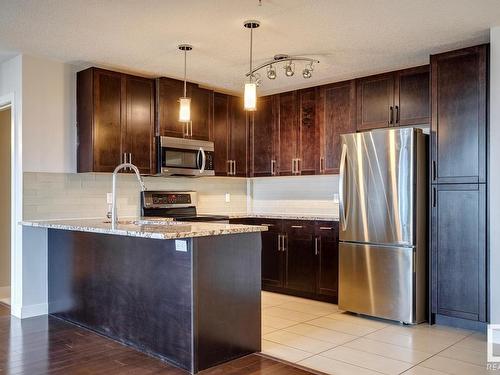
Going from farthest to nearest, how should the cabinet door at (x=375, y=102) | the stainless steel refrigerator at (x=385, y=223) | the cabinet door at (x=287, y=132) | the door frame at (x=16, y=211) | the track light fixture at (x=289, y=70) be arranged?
the cabinet door at (x=287, y=132) → the cabinet door at (x=375, y=102) → the door frame at (x=16, y=211) → the track light fixture at (x=289, y=70) → the stainless steel refrigerator at (x=385, y=223)

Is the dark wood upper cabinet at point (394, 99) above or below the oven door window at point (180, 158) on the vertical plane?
above

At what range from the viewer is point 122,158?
15.7ft

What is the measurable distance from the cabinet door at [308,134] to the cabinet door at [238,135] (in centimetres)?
81

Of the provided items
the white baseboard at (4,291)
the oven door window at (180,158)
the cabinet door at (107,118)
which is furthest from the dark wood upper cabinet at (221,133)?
the white baseboard at (4,291)

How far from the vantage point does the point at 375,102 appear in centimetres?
497

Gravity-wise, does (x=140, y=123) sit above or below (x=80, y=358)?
above

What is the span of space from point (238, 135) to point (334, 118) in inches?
52.2

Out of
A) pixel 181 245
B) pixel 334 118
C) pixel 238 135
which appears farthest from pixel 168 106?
pixel 181 245

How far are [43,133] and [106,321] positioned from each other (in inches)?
75.9

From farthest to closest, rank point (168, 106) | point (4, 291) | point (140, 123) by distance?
point (4, 291)
point (168, 106)
point (140, 123)

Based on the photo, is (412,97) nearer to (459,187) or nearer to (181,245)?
(459,187)

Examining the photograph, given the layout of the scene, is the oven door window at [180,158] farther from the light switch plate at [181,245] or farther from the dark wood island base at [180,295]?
the light switch plate at [181,245]

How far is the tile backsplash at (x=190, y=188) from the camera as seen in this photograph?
4566 millimetres

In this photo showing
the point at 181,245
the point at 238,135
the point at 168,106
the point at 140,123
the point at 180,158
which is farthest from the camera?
the point at 238,135
